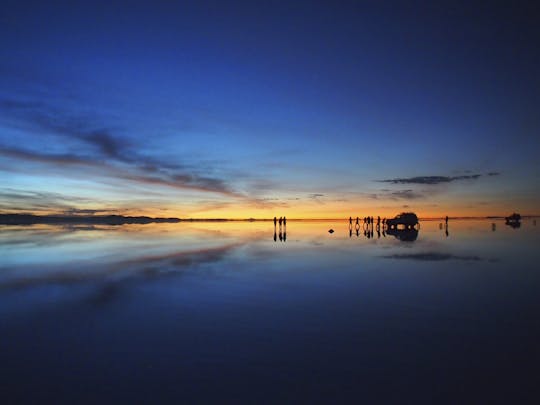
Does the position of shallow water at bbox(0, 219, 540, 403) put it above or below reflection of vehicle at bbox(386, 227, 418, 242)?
below

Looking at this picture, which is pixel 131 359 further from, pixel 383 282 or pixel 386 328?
pixel 383 282

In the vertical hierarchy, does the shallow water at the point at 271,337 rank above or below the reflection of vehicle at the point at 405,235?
below

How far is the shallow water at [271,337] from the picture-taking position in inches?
280

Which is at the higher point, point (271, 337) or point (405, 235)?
point (405, 235)

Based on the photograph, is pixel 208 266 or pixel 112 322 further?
pixel 208 266

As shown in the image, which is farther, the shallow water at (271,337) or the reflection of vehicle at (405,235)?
the reflection of vehicle at (405,235)

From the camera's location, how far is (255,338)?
9852 millimetres

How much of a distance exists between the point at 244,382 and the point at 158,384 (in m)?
1.72

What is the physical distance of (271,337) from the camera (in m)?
9.91

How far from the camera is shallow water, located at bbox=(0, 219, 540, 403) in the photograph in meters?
7.10

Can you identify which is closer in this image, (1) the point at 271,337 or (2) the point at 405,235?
(1) the point at 271,337

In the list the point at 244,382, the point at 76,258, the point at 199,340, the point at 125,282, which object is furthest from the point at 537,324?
the point at 76,258

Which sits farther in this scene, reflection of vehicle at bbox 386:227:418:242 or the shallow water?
reflection of vehicle at bbox 386:227:418:242

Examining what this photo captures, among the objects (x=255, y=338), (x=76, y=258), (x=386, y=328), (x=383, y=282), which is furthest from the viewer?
(x=76, y=258)
